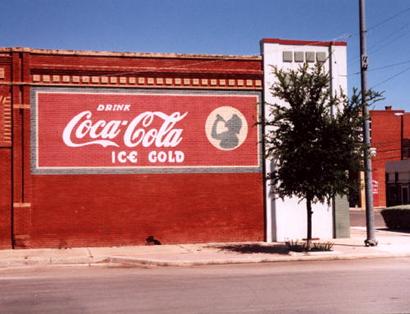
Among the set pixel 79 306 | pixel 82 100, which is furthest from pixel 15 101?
pixel 79 306

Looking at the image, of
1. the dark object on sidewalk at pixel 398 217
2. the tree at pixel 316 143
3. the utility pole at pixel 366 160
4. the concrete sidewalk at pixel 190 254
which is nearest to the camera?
the concrete sidewalk at pixel 190 254

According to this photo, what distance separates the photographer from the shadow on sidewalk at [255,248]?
1700cm

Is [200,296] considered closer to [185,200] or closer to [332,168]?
[332,168]

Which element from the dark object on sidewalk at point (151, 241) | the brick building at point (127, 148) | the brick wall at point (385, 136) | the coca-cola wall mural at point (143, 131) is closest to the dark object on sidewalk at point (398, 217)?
the brick building at point (127, 148)

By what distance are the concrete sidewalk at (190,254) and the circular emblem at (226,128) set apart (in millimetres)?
3717

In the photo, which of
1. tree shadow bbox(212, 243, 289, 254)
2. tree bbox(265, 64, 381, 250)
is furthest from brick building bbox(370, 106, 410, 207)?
tree bbox(265, 64, 381, 250)

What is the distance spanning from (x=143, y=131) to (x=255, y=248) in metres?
5.73

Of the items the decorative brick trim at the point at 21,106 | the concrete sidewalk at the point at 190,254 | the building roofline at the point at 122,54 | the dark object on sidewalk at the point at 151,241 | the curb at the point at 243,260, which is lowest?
the curb at the point at 243,260

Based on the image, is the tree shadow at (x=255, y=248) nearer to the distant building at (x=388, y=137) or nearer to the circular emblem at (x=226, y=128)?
the circular emblem at (x=226, y=128)

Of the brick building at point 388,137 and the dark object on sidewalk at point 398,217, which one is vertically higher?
the brick building at point 388,137

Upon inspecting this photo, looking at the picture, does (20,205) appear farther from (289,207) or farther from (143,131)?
(289,207)

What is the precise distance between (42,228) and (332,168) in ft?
32.5

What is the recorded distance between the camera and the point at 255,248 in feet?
58.2

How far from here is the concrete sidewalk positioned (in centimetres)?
1527
